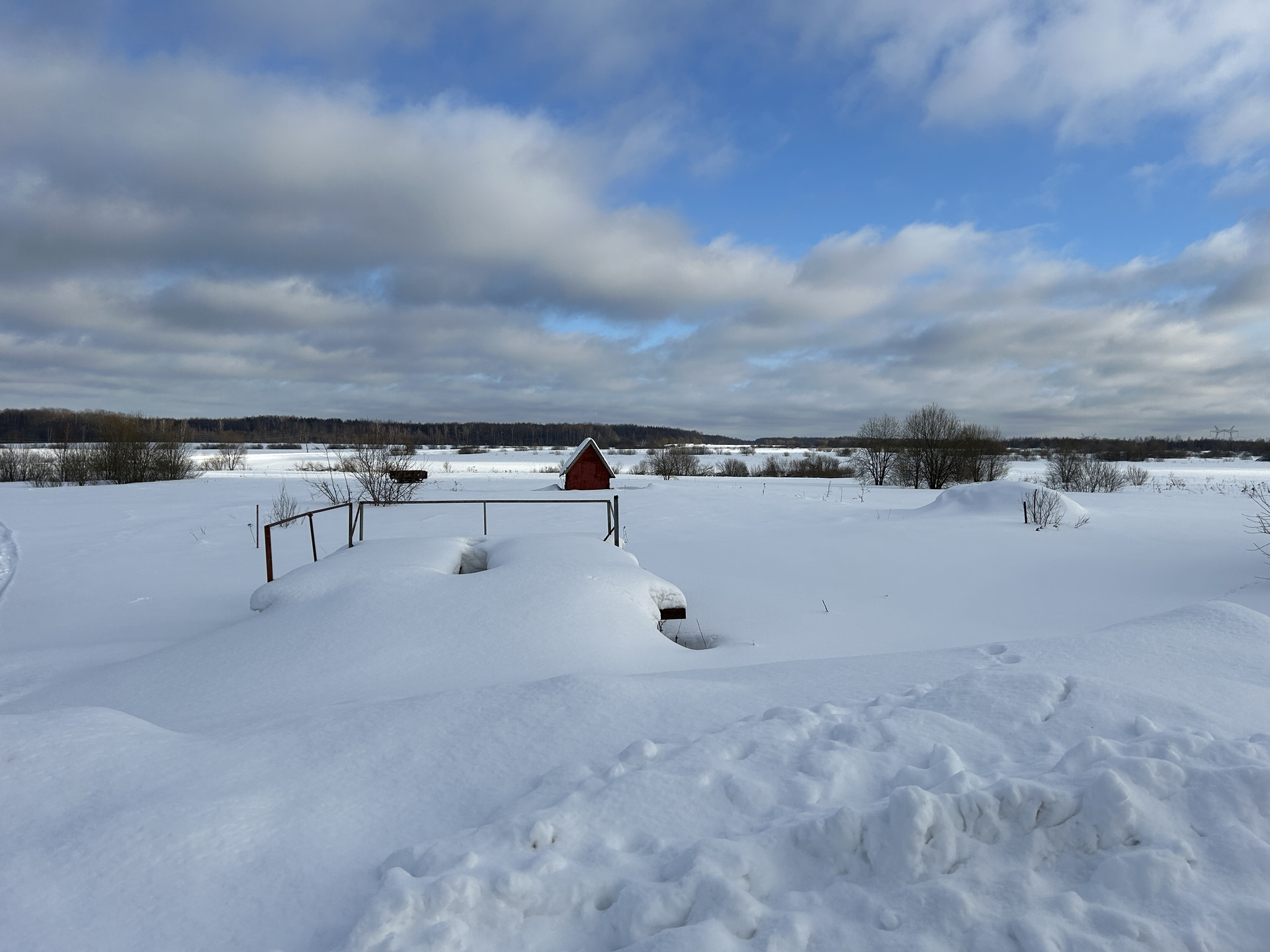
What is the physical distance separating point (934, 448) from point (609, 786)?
124ft

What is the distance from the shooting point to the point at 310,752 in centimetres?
302

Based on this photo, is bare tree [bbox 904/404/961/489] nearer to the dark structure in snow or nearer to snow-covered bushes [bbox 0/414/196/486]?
the dark structure in snow

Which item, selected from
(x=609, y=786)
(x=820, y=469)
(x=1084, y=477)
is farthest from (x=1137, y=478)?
(x=609, y=786)

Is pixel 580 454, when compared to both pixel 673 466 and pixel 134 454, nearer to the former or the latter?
pixel 673 466

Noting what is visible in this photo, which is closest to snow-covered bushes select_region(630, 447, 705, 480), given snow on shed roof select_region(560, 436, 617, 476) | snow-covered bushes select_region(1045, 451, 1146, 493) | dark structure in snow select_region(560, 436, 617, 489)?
snow on shed roof select_region(560, 436, 617, 476)

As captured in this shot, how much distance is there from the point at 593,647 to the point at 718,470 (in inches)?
1892

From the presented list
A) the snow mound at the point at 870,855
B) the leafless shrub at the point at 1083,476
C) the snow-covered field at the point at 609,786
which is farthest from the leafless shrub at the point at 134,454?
the leafless shrub at the point at 1083,476

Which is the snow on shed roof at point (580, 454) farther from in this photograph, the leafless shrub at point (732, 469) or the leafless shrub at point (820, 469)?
the leafless shrub at point (820, 469)

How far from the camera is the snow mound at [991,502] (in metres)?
16.1

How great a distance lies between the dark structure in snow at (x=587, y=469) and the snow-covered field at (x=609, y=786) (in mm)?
24464

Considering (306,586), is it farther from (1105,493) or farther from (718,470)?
(718,470)

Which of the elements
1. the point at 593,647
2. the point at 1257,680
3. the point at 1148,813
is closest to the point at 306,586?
the point at 593,647

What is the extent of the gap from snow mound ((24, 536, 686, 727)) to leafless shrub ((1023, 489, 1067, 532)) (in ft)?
39.9

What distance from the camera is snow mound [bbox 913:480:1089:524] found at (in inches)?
635
